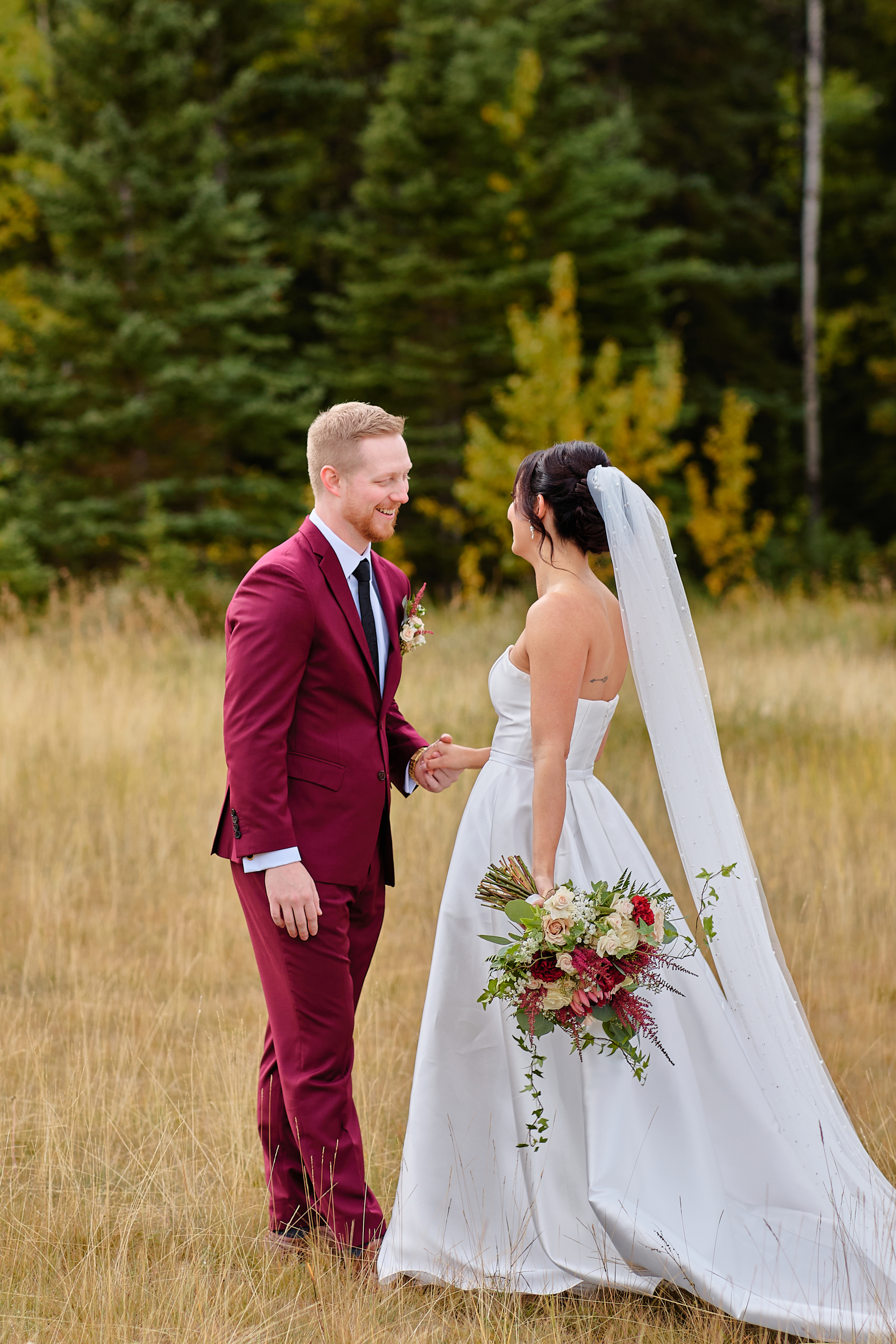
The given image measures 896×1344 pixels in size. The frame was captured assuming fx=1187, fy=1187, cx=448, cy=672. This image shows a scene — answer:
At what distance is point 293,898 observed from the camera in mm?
2715

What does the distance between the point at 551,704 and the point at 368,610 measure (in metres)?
0.53

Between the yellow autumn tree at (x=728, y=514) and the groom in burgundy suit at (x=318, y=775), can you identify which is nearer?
the groom in burgundy suit at (x=318, y=775)

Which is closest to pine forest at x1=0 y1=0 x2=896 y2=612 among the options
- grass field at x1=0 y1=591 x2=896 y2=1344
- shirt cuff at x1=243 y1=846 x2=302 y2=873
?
grass field at x1=0 y1=591 x2=896 y2=1344

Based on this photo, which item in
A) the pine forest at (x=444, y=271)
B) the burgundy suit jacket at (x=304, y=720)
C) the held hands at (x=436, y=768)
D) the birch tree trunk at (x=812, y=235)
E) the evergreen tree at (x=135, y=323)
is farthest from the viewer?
the birch tree trunk at (x=812, y=235)

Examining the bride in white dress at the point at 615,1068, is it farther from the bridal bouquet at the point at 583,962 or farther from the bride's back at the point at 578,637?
the bridal bouquet at the point at 583,962

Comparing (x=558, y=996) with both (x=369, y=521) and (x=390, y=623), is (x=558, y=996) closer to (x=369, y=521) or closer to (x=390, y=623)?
(x=390, y=623)

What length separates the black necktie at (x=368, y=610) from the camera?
2977 millimetres

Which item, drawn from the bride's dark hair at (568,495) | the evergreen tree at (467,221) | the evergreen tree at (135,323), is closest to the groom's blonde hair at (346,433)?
the bride's dark hair at (568,495)

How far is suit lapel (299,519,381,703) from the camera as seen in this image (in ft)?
9.34

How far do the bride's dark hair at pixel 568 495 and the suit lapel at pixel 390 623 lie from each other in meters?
0.43

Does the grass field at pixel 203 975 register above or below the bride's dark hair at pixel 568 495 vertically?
below

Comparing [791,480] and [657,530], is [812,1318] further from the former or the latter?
[791,480]

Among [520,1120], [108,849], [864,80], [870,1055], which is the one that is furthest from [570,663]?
[864,80]

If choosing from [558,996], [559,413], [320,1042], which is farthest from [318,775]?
[559,413]
